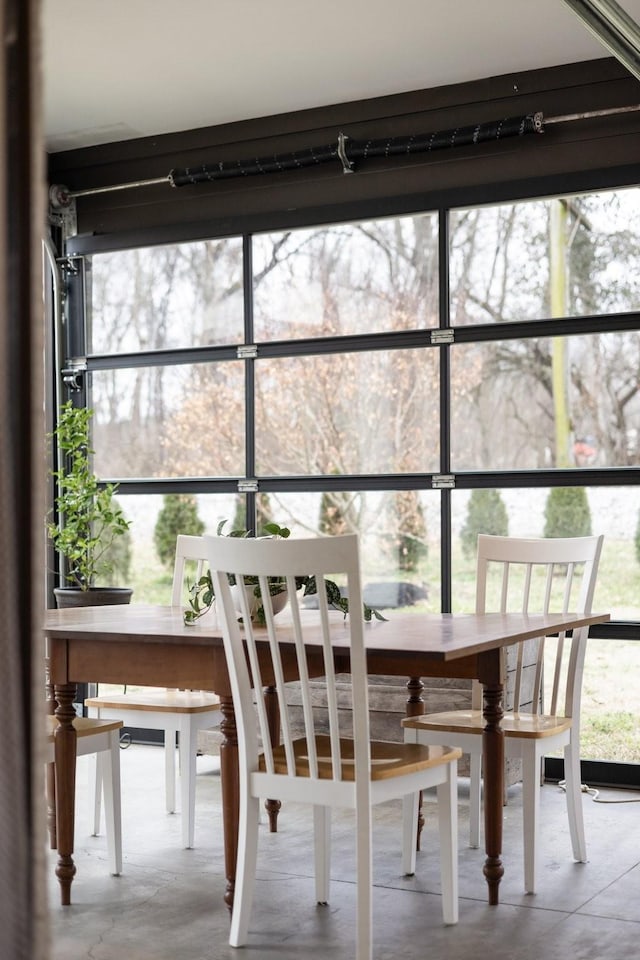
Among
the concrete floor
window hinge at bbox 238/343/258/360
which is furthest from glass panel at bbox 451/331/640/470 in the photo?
the concrete floor

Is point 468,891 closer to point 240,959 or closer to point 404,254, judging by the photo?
point 240,959

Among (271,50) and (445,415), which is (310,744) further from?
(271,50)

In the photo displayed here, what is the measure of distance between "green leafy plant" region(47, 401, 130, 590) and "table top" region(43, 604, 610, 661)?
1.80 meters

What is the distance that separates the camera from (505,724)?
3.40m

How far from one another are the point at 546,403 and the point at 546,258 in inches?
22.9

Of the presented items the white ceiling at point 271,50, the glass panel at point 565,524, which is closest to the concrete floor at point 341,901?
the glass panel at point 565,524

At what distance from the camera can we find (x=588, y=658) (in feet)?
15.5

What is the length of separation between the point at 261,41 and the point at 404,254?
105 cm

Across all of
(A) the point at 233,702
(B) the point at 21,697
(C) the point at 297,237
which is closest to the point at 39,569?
(B) the point at 21,697

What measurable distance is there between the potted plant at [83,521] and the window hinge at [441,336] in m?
1.64

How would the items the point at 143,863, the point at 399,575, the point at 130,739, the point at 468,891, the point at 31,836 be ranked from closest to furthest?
the point at 31,836 → the point at 468,891 → the point at 143,863 → the point at 399,575 → the point at 130,739

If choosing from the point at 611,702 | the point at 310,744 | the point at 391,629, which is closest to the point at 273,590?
the point at 391,629

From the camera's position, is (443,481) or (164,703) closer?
(164,703)

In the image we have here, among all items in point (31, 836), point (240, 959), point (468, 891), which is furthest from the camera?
point (468, 891)
